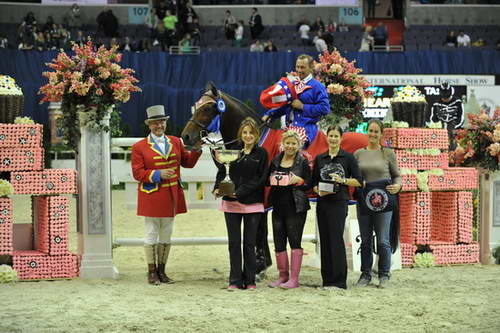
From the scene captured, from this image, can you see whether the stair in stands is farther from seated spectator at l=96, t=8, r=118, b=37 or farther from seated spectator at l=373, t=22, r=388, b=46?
seated spectator at l=96, t=8, r=118, b=37

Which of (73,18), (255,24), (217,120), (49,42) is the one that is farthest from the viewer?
(73,18)

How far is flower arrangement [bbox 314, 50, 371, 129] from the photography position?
28.6ft

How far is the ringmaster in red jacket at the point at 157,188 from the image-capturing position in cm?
766

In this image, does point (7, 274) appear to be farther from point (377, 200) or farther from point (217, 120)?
point (377, 200)

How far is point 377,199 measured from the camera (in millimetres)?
7426

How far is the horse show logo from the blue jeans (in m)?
0.07

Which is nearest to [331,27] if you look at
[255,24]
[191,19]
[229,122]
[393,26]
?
[255,24]

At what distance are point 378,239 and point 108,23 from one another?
18743 millimetres

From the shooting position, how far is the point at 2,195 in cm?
791

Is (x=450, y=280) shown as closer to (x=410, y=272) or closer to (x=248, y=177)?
(x=410, y=272)

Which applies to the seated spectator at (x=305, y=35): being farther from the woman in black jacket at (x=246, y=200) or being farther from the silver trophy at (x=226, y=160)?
the silver trophy at (x=226, y=160)

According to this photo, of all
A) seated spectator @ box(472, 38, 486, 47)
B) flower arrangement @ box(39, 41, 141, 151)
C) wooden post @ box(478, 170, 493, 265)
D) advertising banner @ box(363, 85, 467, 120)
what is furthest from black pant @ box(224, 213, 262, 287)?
seated spectator @ box(472, 38, 486, 47)

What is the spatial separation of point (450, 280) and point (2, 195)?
422 cm

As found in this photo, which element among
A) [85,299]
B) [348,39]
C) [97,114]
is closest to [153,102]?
[348,39]
